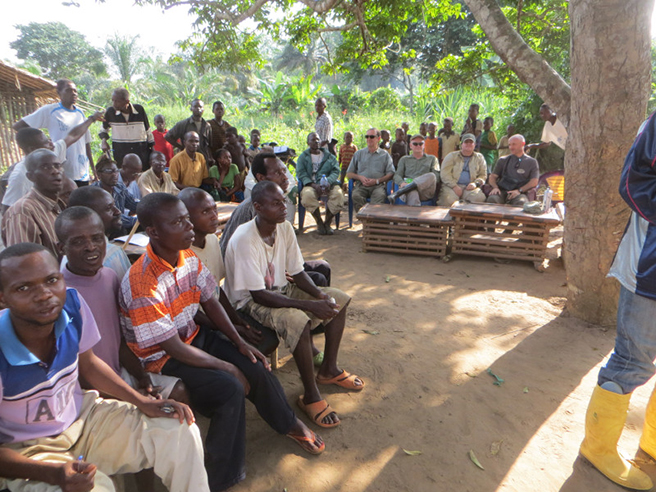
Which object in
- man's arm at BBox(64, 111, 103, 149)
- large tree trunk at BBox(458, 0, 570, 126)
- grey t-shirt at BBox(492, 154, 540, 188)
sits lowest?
grey t-shirt at BBox(492, 154, 540, 188)

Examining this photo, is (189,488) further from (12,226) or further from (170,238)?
(12,226)

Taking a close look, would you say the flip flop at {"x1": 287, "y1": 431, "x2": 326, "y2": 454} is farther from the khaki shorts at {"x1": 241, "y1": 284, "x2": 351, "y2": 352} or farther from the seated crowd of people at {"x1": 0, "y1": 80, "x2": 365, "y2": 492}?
→ the khaki shorts at {"x1": 241, "y1": 284, "x2": 351, "y2": 352}

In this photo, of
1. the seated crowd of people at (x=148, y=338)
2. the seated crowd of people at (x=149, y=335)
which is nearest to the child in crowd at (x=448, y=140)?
the seated crowd of people at (x=149, y=335)

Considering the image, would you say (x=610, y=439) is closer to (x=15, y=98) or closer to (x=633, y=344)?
(x=633, y=344)

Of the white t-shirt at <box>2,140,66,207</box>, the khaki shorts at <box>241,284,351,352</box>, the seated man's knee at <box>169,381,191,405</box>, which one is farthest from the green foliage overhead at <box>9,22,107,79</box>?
the seated man's knee at <box>169,381,191,405</box>

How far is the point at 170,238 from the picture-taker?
199 cm

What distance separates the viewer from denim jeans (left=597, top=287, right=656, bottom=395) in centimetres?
192

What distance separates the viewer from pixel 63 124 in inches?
178

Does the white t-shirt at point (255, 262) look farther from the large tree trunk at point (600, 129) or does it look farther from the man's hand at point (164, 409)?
the large tree trunk at point (600, 129)

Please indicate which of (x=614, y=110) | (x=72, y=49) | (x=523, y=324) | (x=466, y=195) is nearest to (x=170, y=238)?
(x=523, y=324)

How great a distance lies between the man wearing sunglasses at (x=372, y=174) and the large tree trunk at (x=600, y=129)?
343 cm

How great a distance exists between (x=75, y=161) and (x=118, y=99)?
4.15ft

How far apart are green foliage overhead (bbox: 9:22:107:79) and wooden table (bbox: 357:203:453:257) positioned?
29898 mm

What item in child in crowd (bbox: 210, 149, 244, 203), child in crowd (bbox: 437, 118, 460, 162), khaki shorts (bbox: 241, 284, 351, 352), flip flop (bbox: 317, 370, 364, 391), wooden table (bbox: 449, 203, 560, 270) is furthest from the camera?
child in crowd (bbox: 437, 118, 460, 162)
